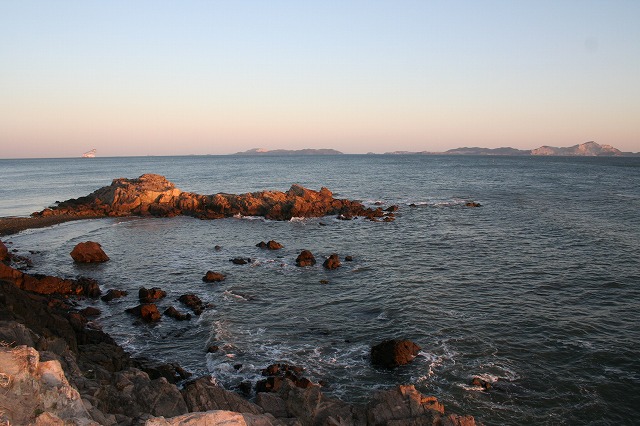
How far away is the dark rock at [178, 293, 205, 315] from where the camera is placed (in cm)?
3020

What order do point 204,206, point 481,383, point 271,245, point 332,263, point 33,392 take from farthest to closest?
point 204,206 < point 271,245 < point 332,263 < point 481,383 < point 33,392

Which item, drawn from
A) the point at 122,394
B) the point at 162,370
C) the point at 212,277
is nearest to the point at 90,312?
the point at 212,277

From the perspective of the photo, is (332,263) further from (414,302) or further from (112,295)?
(112,295)

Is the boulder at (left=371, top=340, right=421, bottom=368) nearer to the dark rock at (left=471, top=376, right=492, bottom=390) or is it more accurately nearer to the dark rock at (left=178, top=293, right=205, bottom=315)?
the dark rock at (left=471, top=376, right=492, bottom=390)

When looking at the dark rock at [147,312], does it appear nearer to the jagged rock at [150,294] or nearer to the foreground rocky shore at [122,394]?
the jagged rock at [150,294]

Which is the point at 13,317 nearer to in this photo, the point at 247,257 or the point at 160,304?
the point at 160,304

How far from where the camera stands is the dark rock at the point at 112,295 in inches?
1278

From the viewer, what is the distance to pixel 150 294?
3250cm

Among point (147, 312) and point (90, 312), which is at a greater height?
point (147, 312)

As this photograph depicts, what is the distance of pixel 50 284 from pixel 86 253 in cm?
845

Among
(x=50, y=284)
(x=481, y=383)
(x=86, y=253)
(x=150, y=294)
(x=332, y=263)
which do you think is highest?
(x=86, y=253)

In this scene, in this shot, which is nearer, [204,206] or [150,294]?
[150,294]

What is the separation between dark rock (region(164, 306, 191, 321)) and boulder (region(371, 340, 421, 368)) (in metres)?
12.7

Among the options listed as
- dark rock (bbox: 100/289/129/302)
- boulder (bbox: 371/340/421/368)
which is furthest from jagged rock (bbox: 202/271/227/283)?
boulder (bbox: 371/340/421/368)
